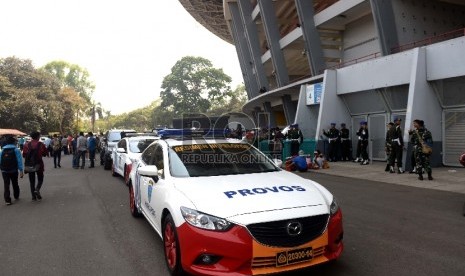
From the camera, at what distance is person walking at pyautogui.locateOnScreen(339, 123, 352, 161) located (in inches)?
667

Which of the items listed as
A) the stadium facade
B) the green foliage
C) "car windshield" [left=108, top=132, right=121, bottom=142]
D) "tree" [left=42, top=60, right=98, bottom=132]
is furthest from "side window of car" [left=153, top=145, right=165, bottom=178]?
"tree" [left=42, top=60, right=98, bottom=132]

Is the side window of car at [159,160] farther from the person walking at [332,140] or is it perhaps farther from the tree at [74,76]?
the tree at [74,76]

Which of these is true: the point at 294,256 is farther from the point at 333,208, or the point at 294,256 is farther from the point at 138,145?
the point at 138,145

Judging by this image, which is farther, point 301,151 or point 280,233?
point 301,151

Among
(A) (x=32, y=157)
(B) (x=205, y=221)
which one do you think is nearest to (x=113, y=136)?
(A) (x=32, y=157)

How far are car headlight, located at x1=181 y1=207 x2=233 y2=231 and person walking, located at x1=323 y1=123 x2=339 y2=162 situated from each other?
1421 centimetres

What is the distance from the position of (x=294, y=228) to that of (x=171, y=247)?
1418 mm

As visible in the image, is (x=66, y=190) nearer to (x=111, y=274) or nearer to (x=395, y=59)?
(x=111, y=274)

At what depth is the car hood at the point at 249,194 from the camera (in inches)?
141

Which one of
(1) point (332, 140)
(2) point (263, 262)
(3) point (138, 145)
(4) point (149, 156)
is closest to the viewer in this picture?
(2) point (263, 262)

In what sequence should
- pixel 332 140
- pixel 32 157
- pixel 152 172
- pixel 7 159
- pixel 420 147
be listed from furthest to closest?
pixel 332 140 → pixel 420 147 → pixel 32 157 → pixel 7 159 → pixel 152 172

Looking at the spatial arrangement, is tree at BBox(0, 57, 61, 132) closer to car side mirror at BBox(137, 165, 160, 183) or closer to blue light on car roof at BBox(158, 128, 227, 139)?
blue light on car roof at BBox(158, 128, 227, 139)

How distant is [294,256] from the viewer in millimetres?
3463

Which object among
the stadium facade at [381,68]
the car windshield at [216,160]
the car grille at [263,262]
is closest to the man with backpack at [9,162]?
the car windshield at [216,160]
